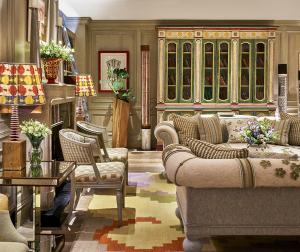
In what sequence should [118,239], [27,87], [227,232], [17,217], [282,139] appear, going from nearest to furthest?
[27,87] → [227,232] → [17,217] → [118,239] → [282,139]

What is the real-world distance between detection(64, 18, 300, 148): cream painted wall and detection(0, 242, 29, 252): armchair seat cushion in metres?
7.59

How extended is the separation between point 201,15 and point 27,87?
→ 21.7ft

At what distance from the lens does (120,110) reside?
9.49 meters

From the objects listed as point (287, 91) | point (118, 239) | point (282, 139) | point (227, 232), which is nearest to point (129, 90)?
point (287, 91)

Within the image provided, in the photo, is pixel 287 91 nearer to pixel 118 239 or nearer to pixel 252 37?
pixel 252 37

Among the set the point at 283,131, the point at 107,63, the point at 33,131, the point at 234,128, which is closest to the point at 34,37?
the point at 33,131

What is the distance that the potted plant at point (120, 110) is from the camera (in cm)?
949

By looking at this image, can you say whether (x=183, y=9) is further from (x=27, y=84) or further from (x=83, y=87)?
(x=27, y=84)

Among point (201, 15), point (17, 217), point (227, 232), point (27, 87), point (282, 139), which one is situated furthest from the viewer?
point (201, 15)

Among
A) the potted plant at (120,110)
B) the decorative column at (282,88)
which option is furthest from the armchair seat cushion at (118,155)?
the decorative column at (282,88)

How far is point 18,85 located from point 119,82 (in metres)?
6.63

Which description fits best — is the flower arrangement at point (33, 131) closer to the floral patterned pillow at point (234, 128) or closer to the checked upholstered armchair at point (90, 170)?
the checked upholstered armchair at point (90, 170)

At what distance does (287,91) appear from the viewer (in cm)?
1010

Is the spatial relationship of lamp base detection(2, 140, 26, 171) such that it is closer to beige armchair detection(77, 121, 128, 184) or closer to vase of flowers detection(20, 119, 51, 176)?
vase of flowers detection(20, 119, 51, 176)
